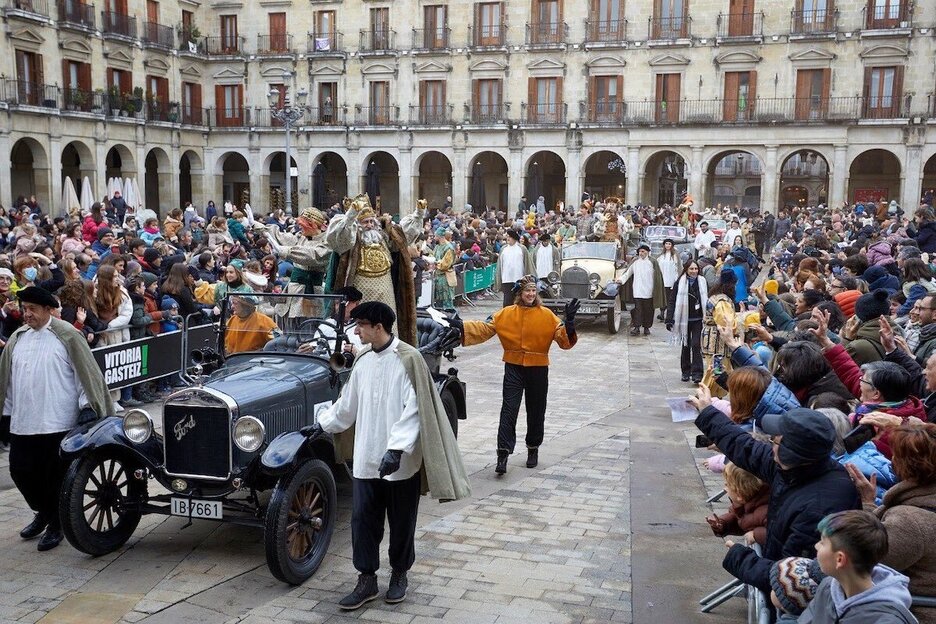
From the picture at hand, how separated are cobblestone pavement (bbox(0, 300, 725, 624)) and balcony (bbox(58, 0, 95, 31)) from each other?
30.3 m

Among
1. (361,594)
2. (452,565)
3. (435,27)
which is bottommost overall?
(452,565)

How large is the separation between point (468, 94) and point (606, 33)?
6.58m

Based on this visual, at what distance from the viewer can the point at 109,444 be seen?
252 inches

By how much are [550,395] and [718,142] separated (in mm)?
28038

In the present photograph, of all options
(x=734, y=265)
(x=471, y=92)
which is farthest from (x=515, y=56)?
(x=734, y=265)

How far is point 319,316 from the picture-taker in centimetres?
756

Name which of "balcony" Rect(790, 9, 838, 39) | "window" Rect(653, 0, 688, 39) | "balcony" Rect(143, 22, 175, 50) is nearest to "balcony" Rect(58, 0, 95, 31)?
"balcony" Rect(143, 22, 175, 50)

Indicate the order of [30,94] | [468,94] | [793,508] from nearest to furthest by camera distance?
1. [793,508]
2. [30,94]
3. [468,94]

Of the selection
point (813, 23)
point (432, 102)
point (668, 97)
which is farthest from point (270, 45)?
point (813, 23)

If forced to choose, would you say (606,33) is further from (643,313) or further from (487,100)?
(643,313)

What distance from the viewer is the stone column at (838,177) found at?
36.3 metres

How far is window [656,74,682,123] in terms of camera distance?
1497 inches

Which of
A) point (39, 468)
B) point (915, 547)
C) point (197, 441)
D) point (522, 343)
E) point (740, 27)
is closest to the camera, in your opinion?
point (915, 547)

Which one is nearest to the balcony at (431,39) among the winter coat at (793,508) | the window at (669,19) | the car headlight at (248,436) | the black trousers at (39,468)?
the window at (669,19)
